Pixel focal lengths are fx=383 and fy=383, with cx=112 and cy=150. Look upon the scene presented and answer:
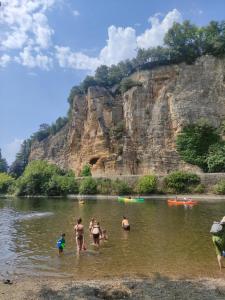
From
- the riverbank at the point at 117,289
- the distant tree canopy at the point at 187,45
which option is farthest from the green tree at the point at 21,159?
the riverbank at the point at 117,289

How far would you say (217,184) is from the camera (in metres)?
49.0

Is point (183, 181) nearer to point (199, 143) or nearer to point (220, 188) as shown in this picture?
point (220, 188)

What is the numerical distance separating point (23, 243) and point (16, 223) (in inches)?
355

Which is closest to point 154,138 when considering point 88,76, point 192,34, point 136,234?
point 192,34

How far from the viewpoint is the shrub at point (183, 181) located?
5131 cm

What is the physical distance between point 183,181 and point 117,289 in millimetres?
41596

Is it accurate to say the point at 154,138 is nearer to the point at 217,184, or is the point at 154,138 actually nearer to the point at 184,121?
the point at 184,121

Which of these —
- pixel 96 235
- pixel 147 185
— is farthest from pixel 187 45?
pixel 96 235

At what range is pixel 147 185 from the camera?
174ft

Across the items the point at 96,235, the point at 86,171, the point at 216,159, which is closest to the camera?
the point at 96,235

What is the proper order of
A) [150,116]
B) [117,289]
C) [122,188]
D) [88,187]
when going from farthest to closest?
[150,116] < [88,187] < [122,188] < [117,289]

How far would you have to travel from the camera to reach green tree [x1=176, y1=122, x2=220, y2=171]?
58031 mm

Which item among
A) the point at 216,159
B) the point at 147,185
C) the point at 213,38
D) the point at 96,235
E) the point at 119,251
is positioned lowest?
the point at 119,251

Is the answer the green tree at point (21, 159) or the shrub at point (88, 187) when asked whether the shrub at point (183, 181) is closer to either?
the shrub at point (88, 187)
